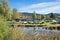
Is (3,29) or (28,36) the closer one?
(28,36)

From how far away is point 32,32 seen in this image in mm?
4344

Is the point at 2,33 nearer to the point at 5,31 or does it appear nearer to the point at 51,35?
the point at 5,31

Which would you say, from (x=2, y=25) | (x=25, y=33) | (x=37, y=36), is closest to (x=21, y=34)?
(x=25, y=33)

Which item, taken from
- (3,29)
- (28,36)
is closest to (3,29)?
(3,29)

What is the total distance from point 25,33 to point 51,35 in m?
0.61

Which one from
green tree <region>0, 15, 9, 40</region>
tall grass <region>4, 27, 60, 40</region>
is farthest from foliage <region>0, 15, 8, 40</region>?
tall grass <region>4, 27, 60, 40</region>

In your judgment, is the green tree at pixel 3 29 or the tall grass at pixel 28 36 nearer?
the tall grass at pixel 28 36

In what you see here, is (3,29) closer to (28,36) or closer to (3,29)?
(3,29)

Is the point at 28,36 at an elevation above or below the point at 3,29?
below

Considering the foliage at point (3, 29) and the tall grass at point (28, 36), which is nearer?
the tall grass at point (28, 36)

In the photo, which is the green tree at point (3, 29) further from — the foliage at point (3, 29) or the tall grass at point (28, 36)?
the tall grass at point (28, 36)

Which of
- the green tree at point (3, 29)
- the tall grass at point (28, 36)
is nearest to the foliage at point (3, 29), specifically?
the green tree at point (3, 29)

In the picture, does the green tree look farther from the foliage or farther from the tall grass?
the tall grass

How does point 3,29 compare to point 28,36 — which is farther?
point 3,29
